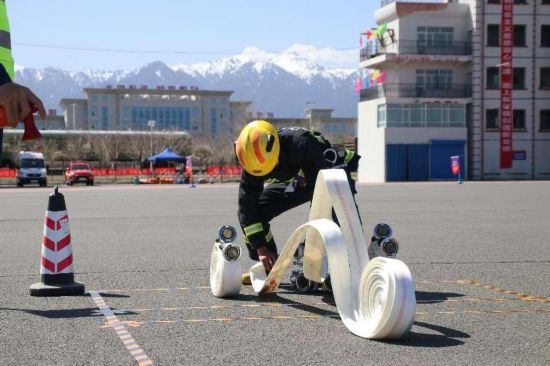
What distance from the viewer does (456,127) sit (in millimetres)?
63312

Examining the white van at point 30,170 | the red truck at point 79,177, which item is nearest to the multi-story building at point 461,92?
the red truck at point 79,177

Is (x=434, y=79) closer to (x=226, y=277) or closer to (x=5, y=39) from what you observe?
(x=226, y=277)

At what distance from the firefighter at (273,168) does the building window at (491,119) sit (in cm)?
5797

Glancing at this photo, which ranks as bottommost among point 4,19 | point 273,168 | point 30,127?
point 273,168

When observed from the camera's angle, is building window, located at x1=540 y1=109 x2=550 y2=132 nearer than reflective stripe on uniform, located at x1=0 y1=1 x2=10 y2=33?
No

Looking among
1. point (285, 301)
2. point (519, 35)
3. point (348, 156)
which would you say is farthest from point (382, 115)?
point (285, 301)

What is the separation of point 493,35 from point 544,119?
7913 mm

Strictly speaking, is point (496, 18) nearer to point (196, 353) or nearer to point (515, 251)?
point (515, 251)

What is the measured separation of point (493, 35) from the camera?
62.9 m

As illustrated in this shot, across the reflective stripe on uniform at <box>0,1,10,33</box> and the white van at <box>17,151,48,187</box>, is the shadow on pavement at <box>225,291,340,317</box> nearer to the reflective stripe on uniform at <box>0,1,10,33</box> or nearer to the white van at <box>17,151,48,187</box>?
the reflective stripe on uniform at <box>0,1,10,33</box>

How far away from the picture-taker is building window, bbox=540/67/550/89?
208 feet

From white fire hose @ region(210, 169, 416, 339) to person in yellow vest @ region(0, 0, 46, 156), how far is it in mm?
2371

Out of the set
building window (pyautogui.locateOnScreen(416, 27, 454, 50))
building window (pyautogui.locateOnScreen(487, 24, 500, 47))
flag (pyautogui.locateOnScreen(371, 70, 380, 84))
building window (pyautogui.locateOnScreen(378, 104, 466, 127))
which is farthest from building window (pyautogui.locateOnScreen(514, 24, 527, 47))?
flag (pyautogui.locateOnScreen(371, 70, 380, 84))

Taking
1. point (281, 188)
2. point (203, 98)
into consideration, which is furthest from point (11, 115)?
point (203, 98)
